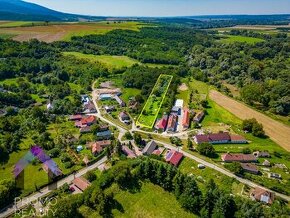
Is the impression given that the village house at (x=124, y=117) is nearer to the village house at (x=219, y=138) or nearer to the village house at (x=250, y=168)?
the village house at (x=219, y=138)

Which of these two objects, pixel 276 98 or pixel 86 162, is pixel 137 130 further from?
pixel 276 98

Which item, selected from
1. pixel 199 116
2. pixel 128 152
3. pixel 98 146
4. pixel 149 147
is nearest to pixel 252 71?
pixel 199 116

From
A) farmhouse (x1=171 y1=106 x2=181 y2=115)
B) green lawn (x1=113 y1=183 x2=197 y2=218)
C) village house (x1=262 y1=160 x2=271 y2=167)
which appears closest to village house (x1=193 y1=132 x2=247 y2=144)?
village house (x1=262 y1=160 x2=271 y2=167)

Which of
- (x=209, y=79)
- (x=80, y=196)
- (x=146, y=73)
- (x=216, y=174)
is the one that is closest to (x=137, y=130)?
(x=216, y=174)

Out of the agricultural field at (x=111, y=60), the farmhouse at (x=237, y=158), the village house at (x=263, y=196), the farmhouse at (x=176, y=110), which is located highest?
the village house at (x=263, y=196)

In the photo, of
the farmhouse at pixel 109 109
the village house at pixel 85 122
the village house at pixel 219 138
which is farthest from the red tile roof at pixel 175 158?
the farmhouse at pixel 109 109
